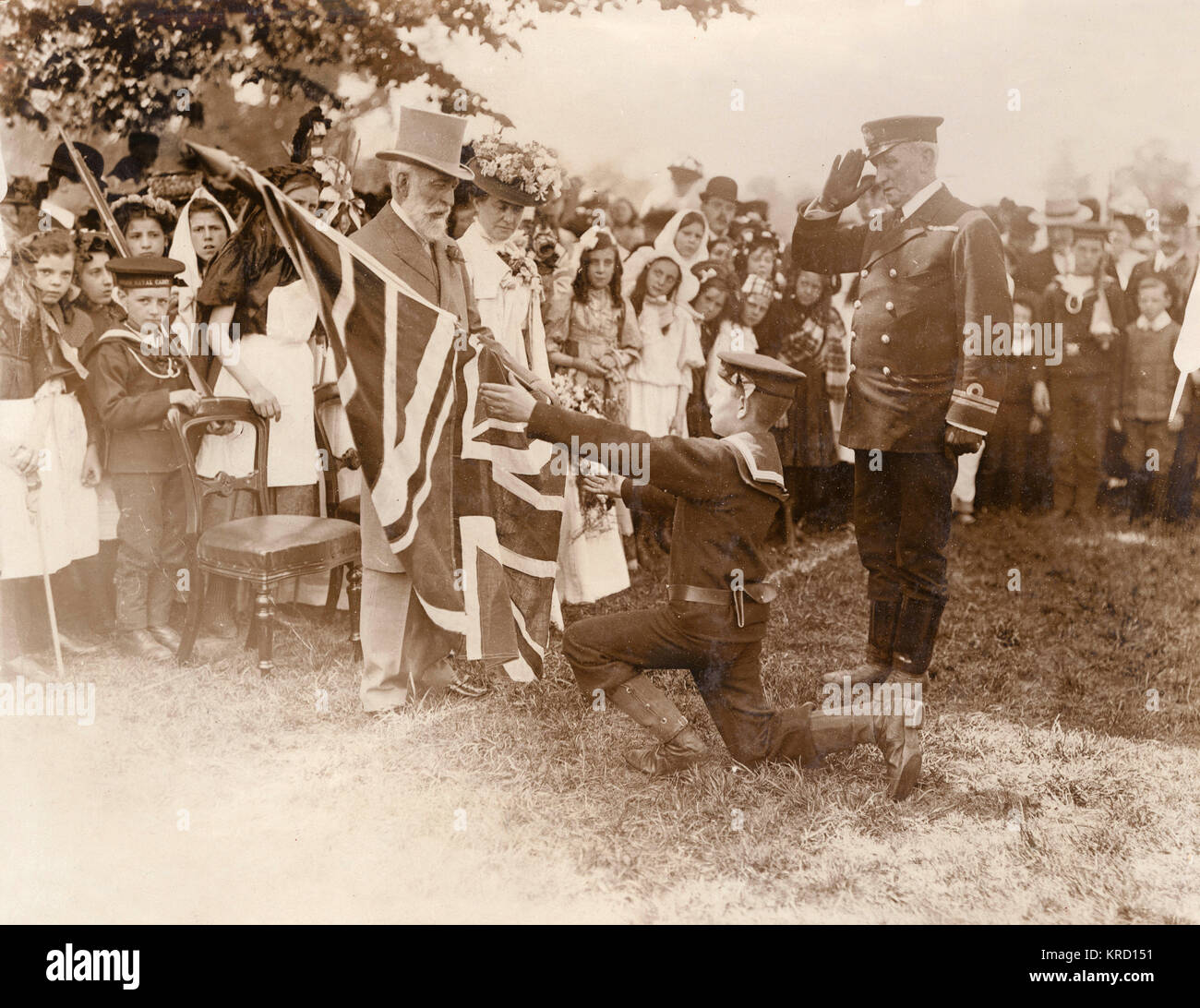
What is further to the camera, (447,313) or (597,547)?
(597,547)

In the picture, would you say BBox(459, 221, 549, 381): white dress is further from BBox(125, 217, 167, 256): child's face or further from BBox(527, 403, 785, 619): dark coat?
BBox(125, 217, 167, 256): child's face

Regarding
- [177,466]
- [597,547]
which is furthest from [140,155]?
[597,547]

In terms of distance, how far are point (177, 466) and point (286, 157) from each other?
120 centimetres

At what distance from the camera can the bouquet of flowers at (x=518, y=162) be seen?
3553mm

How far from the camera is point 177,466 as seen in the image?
366cm

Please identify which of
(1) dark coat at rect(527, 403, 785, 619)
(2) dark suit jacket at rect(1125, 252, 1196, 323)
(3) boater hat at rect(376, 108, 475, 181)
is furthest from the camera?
(2) dark suit jacket at rect(1125, 252, 1196, 323)

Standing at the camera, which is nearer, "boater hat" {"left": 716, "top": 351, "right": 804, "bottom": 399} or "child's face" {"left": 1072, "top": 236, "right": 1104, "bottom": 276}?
"boater hat" {"left": 716, "top": 351, "right": 804, "bottom": 399}

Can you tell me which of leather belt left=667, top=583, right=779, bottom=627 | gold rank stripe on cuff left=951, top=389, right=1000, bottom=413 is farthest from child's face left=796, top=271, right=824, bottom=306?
leather belt left=667, top=583, right=779, bottom=627

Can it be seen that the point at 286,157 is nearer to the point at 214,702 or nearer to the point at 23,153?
the point at 23,153

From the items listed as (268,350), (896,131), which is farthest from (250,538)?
(896,131)

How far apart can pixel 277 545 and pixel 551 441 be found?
107 centimetres

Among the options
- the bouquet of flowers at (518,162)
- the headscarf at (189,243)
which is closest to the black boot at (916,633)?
the bouquet of flowers at (518,162)

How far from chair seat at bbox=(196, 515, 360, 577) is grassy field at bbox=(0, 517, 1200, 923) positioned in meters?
0.35

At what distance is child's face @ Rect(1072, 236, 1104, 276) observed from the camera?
3.69 meters
